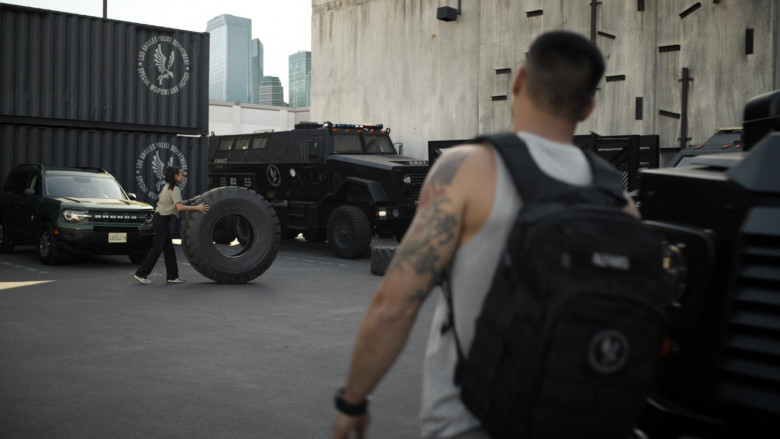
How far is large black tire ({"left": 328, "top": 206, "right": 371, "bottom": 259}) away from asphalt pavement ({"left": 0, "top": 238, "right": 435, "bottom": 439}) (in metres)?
3.52

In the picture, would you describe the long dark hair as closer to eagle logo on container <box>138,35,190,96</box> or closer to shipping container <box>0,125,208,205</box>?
shipping container <box>0,125,208,205</box>

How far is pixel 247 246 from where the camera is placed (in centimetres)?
1170

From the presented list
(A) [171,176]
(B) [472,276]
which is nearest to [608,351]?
(B) [472,276]

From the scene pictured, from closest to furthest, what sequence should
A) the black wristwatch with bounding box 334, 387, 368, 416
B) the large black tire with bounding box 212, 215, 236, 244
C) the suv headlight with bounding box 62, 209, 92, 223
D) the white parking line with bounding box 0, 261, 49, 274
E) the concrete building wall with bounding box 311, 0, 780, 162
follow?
1. the black wristwatch with bounding box 334, 387, 368, 416
2. the white parking line with bounding box 0, 261, 49, 274
3. the suv headlight with bounding box 62, 209, 92, 223
4. the concrete building wall with bounding box 311, 0, 780, 162
5. the large black tire with bounding box 212, 215, 236, 244

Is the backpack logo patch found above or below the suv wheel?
above

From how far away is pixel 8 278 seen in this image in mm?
11258

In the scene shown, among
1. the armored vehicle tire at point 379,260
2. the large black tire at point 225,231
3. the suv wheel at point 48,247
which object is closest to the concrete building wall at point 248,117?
the large black tire at point 225,231

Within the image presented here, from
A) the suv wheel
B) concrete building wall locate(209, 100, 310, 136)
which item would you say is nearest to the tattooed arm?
the suv wheel

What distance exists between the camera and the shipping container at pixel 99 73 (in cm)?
1602

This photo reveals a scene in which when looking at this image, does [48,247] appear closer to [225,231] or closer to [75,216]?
[75,216]

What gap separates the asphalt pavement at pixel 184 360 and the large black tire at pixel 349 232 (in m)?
3.52

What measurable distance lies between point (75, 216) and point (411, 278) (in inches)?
474

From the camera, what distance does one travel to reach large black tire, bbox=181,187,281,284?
10930 millimetres

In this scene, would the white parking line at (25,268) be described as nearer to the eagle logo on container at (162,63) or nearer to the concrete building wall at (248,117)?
the eagle logo on container at (162,63)
